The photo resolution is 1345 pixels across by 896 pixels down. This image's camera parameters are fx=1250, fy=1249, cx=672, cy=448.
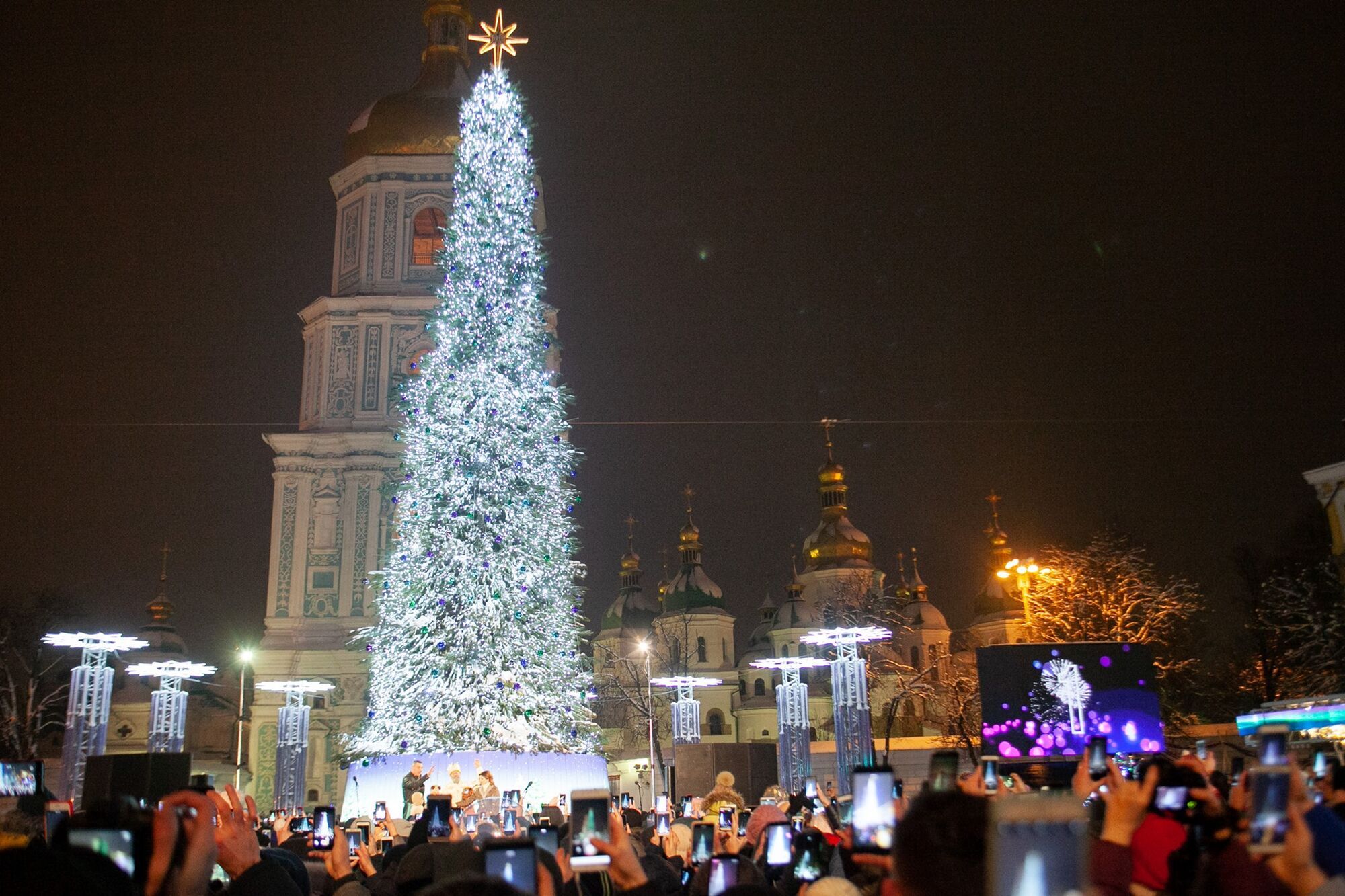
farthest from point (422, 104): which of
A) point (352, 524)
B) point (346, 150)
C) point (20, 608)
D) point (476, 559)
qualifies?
point (476, 559)

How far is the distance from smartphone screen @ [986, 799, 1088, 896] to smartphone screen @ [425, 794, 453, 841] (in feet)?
16.0

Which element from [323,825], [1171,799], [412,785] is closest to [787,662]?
[412,785]

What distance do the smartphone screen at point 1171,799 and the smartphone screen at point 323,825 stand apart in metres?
5.86

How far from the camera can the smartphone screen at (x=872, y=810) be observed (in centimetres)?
429

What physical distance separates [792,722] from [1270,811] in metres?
26.7

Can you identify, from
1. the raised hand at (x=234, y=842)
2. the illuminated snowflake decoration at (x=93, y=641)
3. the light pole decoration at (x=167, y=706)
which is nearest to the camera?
the raised hand at (x=234, y=842)

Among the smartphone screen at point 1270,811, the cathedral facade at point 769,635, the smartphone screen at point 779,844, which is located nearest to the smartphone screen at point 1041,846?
the smartphone screen at point 1270,811

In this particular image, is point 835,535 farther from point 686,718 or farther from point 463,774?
point 463,774

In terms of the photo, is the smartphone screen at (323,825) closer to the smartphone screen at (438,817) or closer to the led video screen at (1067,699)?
the smartphone screen at (438,817)

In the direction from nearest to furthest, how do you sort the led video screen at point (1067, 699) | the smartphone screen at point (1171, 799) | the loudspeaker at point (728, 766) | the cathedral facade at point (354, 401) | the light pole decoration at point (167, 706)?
the smartphone screen at point (1171, 799) → the led video screen at point (1067, 699) → the loudspeaker at point (728, 766) → the light pole decoration at point (167, 706) → the cathedral facade at point (354, 401)

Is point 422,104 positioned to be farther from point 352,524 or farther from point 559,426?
point 559,426

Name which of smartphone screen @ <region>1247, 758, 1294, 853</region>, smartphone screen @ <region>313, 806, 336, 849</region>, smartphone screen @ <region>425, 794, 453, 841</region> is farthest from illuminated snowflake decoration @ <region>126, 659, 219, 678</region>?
smartphone screen @ <region>1247, 758, 1294, 853</region>

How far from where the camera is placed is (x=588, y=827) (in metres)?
Answer: 4.21

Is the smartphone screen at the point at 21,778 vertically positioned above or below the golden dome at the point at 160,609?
below
